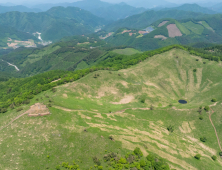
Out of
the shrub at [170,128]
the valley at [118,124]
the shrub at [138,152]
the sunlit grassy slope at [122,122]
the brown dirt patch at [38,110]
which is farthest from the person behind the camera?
the shrub at [170,128]

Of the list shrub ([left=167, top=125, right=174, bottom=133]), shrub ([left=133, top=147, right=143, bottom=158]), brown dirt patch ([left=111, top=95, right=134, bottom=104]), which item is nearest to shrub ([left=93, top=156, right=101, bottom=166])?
shrub ([left=133, top=147, right=143, bottom=158])

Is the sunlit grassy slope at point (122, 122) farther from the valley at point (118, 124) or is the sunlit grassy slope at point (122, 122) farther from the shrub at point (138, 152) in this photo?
the shrub at point (138, 152)

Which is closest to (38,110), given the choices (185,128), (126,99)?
(126,99)

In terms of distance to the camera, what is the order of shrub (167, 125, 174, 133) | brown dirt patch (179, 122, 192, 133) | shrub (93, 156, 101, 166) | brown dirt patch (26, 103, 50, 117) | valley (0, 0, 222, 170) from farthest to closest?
brown dirt patch (179, 122, 192, 133)
shrub (167, 125, 174, 133)
brown dirt patch (26, 103, 50, 117)
valley (0, 0, 222, 170)
shrub (93, 156, 101, 166)

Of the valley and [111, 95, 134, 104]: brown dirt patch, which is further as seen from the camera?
[111, 95, 134, 104]: brown dirt patch

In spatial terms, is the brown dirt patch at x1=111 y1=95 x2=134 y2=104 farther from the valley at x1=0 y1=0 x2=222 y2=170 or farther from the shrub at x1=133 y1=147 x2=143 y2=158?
the shrub at x1=133 y1=147 x2=143 y2=158

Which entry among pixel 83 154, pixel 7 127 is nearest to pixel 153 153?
pixel 83 154

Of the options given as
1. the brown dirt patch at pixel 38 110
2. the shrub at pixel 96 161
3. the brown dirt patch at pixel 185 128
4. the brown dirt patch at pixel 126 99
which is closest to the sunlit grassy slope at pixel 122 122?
the brown dirt patch at pixel 126 99

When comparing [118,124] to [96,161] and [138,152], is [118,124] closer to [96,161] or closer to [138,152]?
[138,152]

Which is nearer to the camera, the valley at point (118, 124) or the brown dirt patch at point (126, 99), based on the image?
the valley at point (118, 124)
